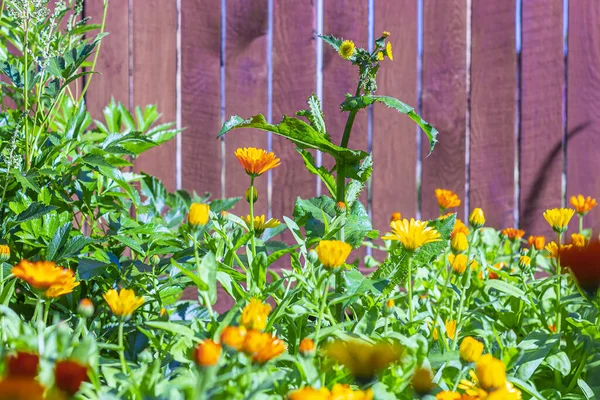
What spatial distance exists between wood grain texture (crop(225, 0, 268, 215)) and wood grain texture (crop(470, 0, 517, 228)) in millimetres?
852

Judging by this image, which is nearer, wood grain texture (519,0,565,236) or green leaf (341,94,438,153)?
green leaf (341,94,438,153)

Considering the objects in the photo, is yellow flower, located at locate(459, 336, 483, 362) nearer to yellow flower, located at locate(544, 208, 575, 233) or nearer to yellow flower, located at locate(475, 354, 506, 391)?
yellow flower, located at locate(475, 354, 506, 391)

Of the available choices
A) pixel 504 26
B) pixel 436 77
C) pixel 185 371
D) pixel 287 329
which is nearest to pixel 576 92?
pixel 504 26

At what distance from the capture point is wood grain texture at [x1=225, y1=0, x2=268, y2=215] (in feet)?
7.40

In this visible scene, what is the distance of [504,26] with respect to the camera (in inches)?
92.1

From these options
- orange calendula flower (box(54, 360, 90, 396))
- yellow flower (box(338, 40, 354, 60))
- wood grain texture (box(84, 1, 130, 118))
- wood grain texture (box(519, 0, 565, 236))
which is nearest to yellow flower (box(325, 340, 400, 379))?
orange calendula flower (box(54, 360, 90, 396))

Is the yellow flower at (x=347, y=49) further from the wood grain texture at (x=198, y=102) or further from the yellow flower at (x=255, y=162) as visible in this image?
the wood grain texture at (x=198, y=102)

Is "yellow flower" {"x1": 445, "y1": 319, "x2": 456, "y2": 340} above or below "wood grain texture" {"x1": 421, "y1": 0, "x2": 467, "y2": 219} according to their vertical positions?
below

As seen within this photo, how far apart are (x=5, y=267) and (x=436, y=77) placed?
5.89 feet

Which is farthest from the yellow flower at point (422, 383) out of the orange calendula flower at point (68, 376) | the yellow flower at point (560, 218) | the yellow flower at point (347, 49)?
the yellow flower at point (560, 218)

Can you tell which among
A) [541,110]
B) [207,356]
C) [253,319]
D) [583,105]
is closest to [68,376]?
[207,356]

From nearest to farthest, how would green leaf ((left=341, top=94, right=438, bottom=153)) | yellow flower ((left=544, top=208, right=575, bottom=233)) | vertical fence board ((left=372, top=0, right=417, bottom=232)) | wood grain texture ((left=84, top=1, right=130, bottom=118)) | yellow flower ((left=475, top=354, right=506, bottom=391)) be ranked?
yellow flower ((left=475, top=354, right=506, bottom=391)) < green leaf ((left=341, top=94, right=438, bottom=153)) < yellow flower ((left=544, top=208, right=575, bottom=233)) < wood grain texture ((left=84, top=1, right=130, bottom=118)) < vertical fence board ((left=372, top=0, right=417, bottom=232))

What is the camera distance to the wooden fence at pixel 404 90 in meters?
2.24

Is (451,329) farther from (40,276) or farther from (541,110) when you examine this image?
(541,110)
